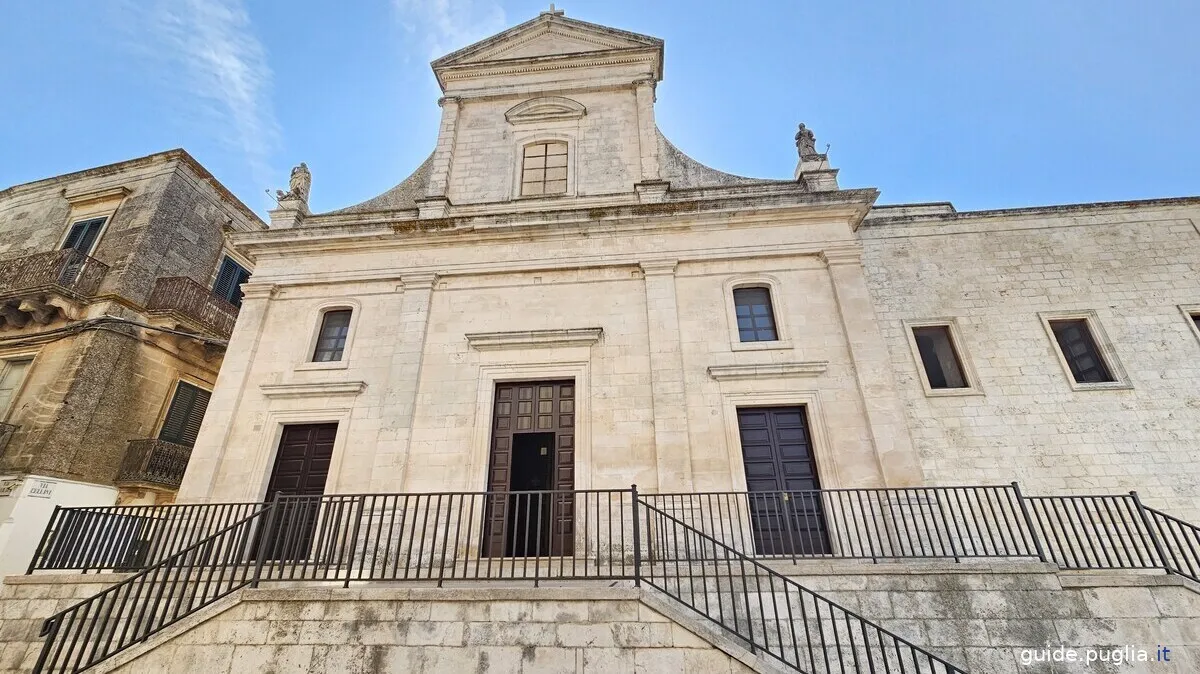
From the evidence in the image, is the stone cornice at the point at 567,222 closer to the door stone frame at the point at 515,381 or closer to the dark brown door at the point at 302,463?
the door stone frame at the point at 515,381

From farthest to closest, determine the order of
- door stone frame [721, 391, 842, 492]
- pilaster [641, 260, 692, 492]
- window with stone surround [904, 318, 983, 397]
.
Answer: window with stone surround [904, 318, 983, 397] → pilaster [641, 260, 692, 492] → door stone frame [721, 391, 842, 492]

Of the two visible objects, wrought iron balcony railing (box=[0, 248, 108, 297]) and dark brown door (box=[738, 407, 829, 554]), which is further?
wrought iron balcony railing (box=[0, 248, 108, 297])

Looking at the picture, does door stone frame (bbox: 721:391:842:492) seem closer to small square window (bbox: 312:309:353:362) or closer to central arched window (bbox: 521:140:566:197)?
central arched window (bbox: 521:140:566:197)

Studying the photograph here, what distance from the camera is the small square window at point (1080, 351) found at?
9.81 metres

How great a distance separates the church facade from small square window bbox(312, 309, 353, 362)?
72 millimetres

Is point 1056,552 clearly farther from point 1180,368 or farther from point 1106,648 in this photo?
point 1180,368

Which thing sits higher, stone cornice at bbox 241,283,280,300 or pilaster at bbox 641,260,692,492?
stone cornice at bbox 241,283,280,300

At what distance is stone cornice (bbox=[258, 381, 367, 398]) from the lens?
1019 cm

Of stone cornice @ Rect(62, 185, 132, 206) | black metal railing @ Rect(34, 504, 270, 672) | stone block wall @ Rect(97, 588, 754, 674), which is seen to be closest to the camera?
stone block wall @ Rect(97, 588, 754, 674)

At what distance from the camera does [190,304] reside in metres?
13.3

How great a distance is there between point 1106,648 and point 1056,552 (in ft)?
7.72

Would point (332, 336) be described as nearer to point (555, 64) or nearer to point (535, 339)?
point (535, 339)

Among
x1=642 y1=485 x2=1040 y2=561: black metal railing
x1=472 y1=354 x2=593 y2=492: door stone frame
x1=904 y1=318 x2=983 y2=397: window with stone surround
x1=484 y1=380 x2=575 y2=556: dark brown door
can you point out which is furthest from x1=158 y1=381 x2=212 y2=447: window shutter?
x1=904 y1=318 x2=983 y2=397: window with stone surround

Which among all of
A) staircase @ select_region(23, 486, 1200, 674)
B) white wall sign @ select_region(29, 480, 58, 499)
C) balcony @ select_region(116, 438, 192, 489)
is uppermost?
balcony @ select_region(116, 438, 192, 489)
